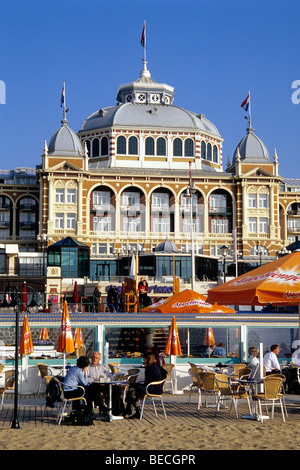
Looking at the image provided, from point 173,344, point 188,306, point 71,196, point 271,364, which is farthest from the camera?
point 71,196

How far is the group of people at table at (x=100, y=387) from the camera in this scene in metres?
14.7

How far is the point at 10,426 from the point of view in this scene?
14047 mm

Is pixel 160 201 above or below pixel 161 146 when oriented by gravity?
below

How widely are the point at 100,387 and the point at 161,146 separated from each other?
69988mm

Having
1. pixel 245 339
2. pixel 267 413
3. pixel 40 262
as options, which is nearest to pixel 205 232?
pixel 40 262

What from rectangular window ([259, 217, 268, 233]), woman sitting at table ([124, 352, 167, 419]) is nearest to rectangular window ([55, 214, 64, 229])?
rectangular window ([259, 217, 268, 233])

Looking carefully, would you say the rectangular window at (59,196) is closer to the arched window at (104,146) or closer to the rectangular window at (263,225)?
the arched window at (104,146)

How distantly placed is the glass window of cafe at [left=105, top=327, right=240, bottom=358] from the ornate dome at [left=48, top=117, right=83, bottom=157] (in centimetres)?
4272

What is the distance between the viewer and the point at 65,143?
78.8 meters

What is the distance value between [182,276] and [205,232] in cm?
1016

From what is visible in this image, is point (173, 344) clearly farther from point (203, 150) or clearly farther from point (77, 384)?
point (203, 150)

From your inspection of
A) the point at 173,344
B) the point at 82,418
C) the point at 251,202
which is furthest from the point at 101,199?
the point at 82,418

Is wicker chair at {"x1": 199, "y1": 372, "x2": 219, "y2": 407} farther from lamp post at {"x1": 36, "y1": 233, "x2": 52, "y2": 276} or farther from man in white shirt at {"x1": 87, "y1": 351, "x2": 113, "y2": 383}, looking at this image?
lamp post at {"x1": 36, "y1": 233, "x2": 52, "y2": 276}

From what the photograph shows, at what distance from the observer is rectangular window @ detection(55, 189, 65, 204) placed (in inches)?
3014
